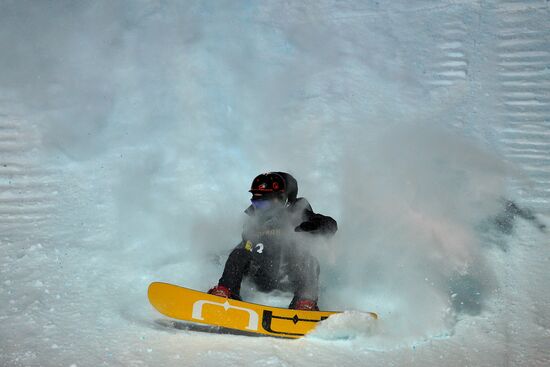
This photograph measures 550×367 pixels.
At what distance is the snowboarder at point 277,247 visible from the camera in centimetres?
342

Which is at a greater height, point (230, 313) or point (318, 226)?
point (318, 226)

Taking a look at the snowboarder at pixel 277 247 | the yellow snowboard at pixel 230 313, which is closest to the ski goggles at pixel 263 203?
the snowboarder at pixel 277 247

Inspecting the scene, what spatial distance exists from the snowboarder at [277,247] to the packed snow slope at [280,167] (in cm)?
19

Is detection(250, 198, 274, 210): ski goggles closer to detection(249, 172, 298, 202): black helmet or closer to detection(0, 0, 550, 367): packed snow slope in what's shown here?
detection(249, 172, 298, 202): black helmet

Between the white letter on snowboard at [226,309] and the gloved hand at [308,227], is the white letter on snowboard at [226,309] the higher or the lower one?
the lower one

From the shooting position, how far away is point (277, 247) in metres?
3.71

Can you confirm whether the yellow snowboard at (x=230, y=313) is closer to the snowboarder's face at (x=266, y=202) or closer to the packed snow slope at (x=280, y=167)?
the packed snow slope at (x=280, y=167)

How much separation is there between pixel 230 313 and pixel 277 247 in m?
0.70

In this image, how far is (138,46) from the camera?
7863mm

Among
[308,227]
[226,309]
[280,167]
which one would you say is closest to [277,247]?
[308,227]

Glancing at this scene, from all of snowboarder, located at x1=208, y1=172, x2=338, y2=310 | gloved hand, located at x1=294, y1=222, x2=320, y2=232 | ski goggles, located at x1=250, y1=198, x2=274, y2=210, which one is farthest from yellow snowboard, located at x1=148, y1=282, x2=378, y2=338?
ski goggles, located at x1=250, y1=198, x2=274, y2=210

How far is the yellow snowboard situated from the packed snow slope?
124 millimetres

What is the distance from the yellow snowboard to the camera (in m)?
3.14

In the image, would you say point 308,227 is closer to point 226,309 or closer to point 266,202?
point 266,202
